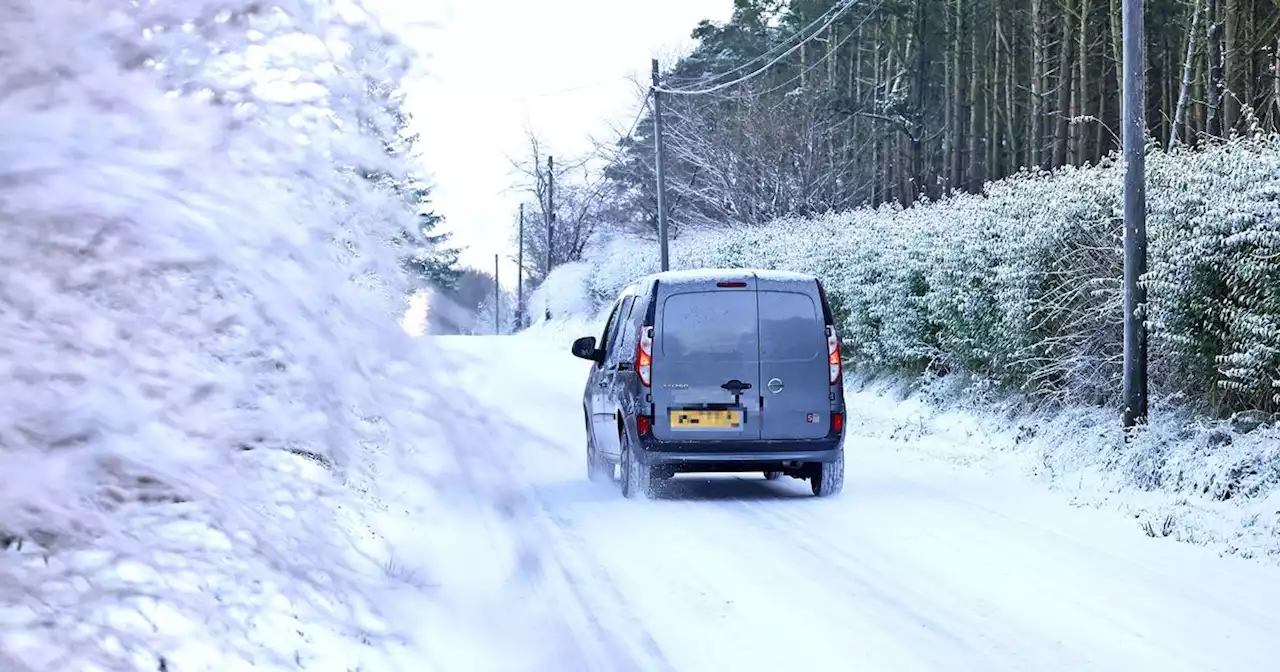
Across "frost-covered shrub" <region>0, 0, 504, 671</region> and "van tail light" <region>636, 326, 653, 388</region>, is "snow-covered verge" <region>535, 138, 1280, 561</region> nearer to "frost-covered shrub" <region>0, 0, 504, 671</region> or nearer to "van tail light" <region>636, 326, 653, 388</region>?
"van tail light" <region>636, 326, 653, 388</region>

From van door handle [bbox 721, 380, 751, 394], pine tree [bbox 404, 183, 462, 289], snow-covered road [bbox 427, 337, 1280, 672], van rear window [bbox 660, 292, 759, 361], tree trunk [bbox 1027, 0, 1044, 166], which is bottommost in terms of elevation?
snow-covered road [bbox 427, 337, 1280, 672]

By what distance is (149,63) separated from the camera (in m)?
2.40

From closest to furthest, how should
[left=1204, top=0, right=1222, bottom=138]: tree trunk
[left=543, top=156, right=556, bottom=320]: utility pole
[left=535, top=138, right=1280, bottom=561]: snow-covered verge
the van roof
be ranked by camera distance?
[left=535, top=138, right=1280, bottom=561]: snow-covered verge < the van roof < [left=1204, top=0, right=1222, bottom=138]: tree trunk < [left=543, top=156, right=556, bottom=320]: utility pole

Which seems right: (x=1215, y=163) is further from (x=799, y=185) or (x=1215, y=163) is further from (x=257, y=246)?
(x=799, y=185)

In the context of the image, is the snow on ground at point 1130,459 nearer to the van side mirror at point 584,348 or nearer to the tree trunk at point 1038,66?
the van side mirror at point 584,348

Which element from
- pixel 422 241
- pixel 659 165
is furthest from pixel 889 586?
pixel 659 165

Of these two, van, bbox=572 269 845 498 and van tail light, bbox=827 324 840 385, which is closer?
van, bbox=572 269 845 498

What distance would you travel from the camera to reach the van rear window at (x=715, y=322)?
1166cm

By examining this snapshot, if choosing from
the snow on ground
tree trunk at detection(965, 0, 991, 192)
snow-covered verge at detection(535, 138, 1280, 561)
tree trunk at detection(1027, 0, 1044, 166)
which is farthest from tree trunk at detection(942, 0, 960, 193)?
the snow on ground

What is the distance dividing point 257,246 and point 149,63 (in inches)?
14.6

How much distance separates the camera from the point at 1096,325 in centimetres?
1505

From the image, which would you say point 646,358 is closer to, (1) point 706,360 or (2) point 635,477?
(1) point 706,360

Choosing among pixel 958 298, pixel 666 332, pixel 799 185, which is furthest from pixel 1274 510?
pixel 799 185

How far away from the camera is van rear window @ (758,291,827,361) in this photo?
38.4 feet
